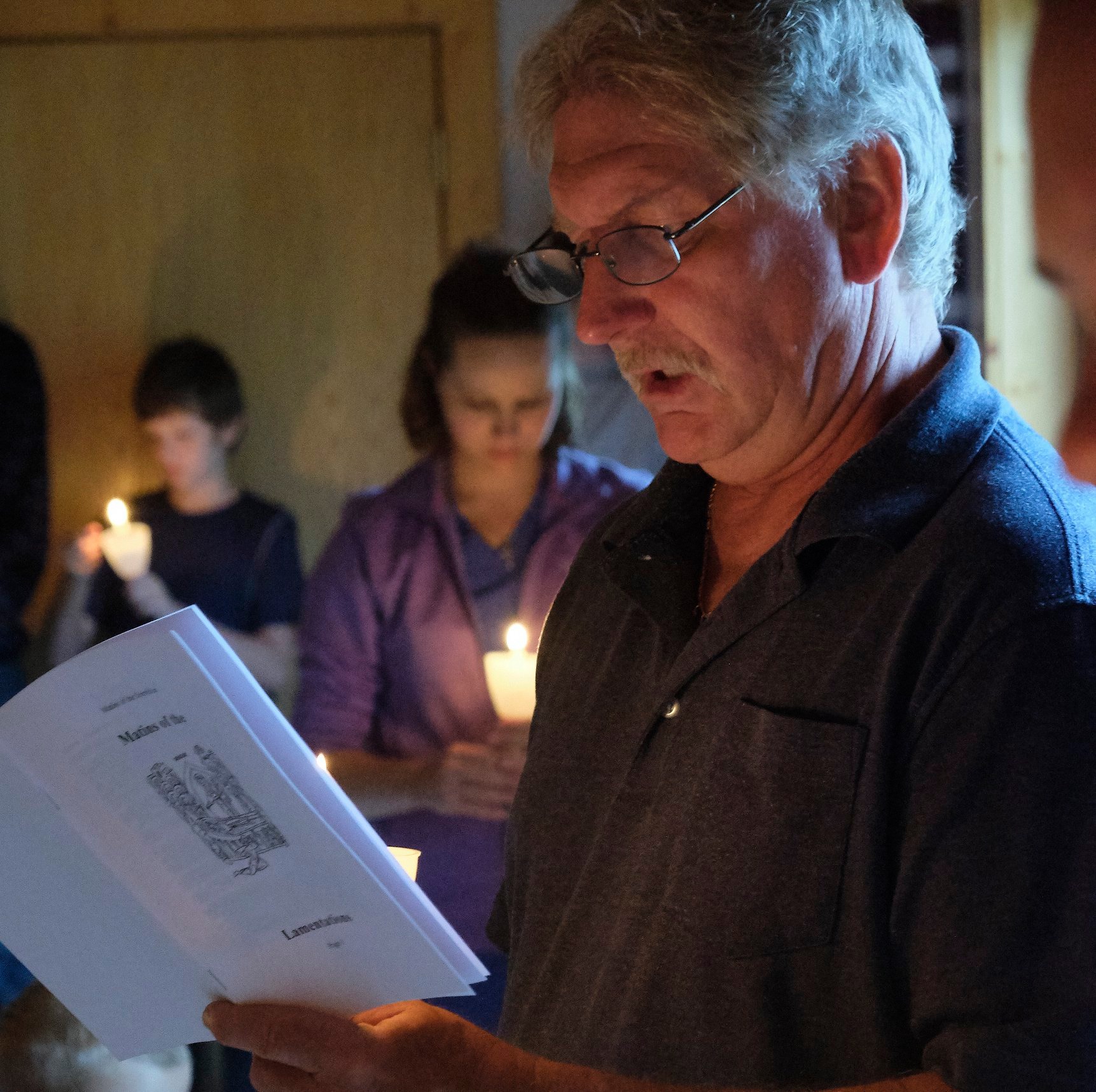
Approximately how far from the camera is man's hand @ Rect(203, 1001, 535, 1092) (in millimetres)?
816

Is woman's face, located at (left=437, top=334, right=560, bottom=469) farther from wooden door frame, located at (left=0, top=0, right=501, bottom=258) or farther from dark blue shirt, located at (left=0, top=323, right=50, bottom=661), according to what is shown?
dark blue shirt, located at (left=0, top=323, right=50, bottom=661)

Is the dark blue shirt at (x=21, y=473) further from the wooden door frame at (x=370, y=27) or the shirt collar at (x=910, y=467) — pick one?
the shirt collar at (x=910, y=467)

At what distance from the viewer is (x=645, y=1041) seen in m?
0.89

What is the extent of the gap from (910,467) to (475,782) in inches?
39.4

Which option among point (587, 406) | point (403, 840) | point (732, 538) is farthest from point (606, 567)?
point (587, 406)

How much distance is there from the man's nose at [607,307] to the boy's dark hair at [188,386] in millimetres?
1762

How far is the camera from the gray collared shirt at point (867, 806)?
0.73m

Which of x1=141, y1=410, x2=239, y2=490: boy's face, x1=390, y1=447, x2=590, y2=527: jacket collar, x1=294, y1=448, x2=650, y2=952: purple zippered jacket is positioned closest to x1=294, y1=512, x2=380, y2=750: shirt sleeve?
x1=294, y1=448, x2=650, y2=952: purple zippered jacket

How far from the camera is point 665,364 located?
3.26 feet

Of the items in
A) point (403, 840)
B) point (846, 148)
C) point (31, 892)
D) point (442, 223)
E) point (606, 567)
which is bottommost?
point (403, 840)

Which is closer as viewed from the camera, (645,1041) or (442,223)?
(645,1041)

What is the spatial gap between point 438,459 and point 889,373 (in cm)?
110

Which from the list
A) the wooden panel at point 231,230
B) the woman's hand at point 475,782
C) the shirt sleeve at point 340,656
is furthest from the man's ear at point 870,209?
the wooden panel at point 231,230

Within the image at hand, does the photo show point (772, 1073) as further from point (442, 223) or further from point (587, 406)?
point (442, 223)
